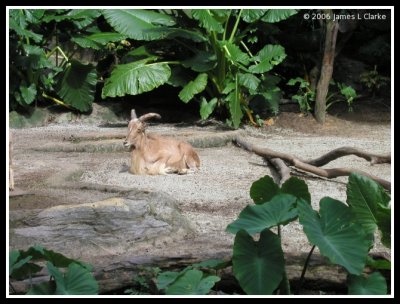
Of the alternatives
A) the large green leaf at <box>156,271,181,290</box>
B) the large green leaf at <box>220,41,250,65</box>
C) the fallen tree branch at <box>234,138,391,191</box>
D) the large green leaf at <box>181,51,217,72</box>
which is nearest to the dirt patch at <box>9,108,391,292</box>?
the fallen tree branch at <box>234,138,391,191</box>

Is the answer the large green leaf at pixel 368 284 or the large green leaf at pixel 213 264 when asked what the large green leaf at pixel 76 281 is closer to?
the large green leaf at pixel 213 264

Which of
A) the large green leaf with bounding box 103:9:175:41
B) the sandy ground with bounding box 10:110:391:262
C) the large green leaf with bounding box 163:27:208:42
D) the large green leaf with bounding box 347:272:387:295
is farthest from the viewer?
the large green leaf with bounding box 103:9:175:41

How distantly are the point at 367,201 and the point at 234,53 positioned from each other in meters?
7.76

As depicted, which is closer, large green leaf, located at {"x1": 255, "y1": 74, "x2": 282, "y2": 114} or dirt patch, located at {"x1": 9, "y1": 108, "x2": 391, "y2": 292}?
dirt patch, located at {"x1": 9, "y1": 108, "x2": 391, "y2": 292}

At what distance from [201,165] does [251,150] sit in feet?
3.78

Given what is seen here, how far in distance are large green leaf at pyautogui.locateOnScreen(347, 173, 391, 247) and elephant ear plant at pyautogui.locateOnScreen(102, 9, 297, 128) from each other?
727 cm

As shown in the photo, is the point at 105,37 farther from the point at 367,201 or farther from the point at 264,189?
the point at 367,201

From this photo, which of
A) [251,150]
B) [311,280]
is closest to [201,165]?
[251,150]

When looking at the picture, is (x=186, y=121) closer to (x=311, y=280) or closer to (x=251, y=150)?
(x=251, y=150)

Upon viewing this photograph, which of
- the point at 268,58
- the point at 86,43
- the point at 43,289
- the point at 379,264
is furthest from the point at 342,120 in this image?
the point at 43,289

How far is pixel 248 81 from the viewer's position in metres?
11.7

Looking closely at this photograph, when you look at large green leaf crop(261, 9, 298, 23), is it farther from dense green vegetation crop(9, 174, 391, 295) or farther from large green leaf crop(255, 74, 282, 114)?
dense green vegetation crop(9, 174, 391, 295)

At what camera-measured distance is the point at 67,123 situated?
42.8 feet

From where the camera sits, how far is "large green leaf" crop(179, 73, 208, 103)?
11.9 metres
